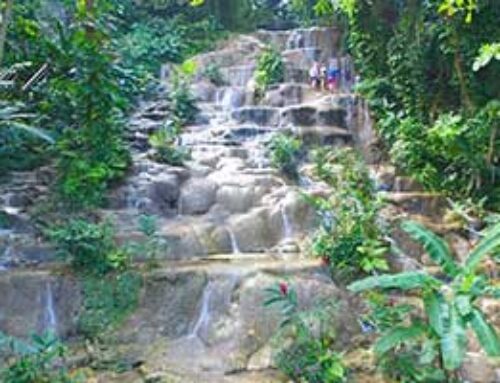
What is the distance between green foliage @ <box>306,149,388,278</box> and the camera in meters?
8.90

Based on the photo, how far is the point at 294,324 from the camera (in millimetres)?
7410

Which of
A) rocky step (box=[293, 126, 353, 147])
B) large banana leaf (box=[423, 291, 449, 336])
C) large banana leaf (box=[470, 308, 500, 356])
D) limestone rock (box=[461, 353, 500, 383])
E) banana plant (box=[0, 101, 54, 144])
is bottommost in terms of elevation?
limestone rock (box=[461, 353, 500, 383])

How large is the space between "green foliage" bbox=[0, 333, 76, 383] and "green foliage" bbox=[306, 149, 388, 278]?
12.2 feet

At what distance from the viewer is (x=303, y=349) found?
7242mm

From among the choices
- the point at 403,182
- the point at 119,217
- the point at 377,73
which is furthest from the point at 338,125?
the point at 119,217

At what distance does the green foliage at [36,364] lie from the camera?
6676 mm

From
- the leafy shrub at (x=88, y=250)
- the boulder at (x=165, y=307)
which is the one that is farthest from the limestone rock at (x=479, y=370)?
the leafy shrub at (x=88, y=250)

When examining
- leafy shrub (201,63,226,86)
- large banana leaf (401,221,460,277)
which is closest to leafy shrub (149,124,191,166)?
leafy shrub (201,63,226,86)

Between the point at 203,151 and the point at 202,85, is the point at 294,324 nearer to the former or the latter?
the point at 203,151

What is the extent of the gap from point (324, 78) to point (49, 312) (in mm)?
9497

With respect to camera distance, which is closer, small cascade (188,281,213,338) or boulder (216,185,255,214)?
small cascade (188,281,213,338)

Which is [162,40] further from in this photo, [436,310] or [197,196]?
[436,310]

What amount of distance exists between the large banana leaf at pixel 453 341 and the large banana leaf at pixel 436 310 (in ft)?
0.16

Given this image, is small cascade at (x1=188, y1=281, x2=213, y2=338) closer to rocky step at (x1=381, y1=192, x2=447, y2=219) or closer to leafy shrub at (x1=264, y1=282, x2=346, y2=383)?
leafy shrub at (x1=264, y1=282, x2=346, y2=383)
